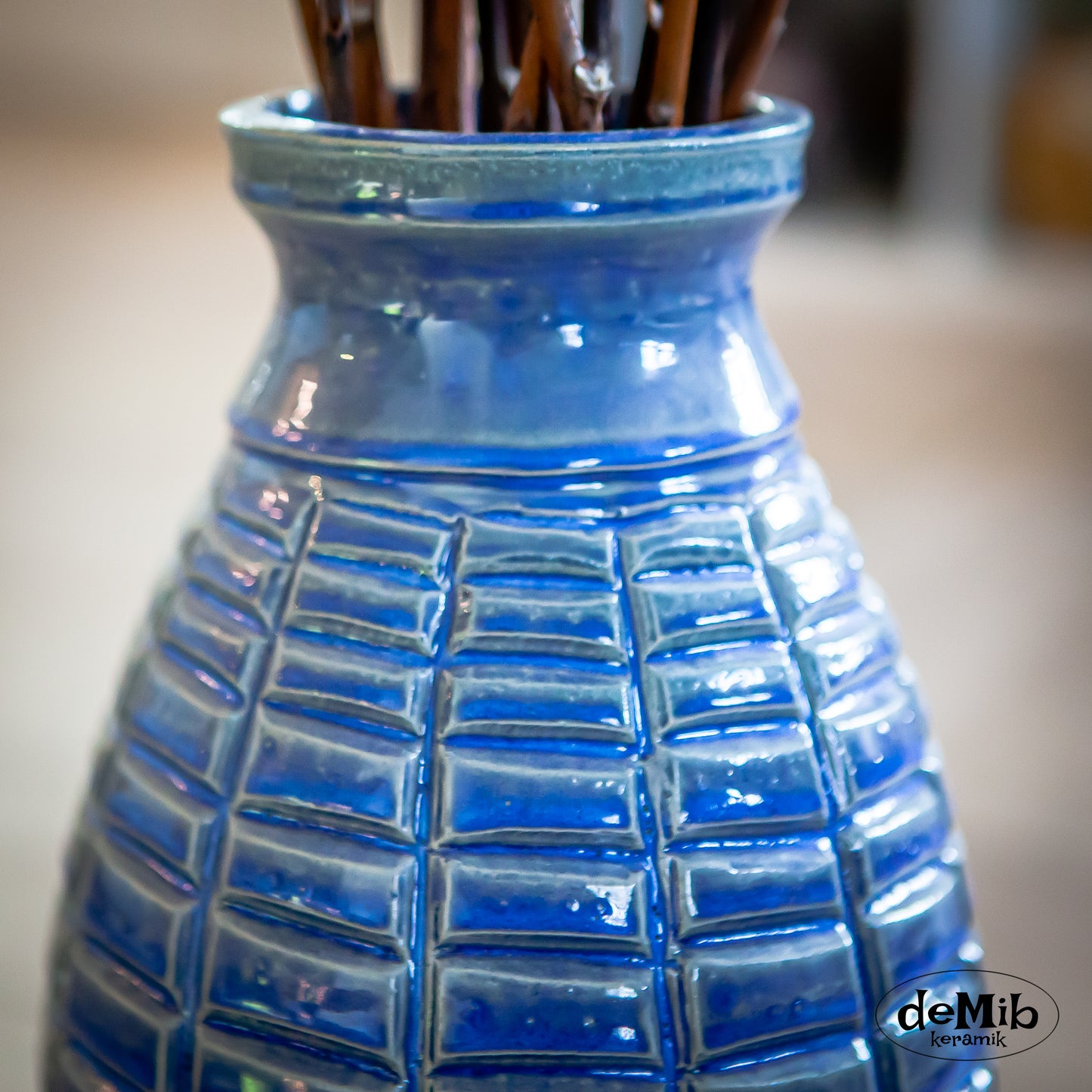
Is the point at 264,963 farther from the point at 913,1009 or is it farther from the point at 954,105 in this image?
the point at 954,105

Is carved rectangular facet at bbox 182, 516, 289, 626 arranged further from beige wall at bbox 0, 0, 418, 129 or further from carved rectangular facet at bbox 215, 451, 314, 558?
beige wall at bbox 0, 0, 418, 129

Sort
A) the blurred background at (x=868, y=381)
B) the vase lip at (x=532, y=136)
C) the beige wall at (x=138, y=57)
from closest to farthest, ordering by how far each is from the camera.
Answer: the vase lip at (x=532, y=136)
the blurred background at (x=868, y=381)
the beige wall at (x=138, y=57)

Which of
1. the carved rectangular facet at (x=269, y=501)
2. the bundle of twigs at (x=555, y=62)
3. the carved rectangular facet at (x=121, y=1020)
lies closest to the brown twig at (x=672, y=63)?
the bundle of twigs at (x=555, y=62)

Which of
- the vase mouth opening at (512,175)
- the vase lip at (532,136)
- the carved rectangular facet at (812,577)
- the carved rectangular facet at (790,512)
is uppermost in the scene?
the vase lip at (532,136)

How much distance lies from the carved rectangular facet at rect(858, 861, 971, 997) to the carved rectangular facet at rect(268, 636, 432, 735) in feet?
0.32

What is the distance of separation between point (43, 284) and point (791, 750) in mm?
1458

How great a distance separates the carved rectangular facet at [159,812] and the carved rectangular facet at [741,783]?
93 mm

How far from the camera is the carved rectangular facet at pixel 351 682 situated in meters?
0.27

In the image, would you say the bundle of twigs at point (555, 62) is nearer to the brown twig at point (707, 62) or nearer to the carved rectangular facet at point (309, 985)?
the brown twig at point (707, 62)

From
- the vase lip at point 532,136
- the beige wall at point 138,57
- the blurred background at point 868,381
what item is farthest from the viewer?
the beige wall at point 138,57

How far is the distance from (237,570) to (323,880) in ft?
0.22

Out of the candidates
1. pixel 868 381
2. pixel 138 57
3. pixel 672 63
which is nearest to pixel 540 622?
pixel 672 63

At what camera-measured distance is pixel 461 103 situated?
1.03 ft

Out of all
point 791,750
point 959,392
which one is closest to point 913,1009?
point 791,750
